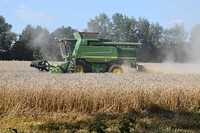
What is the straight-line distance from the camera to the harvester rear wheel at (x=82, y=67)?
21.5 meters

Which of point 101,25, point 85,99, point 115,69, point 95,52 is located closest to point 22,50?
point 101,25

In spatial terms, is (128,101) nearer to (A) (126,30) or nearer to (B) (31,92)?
(B) (31,92)

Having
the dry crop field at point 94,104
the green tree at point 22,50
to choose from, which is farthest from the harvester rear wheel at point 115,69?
the green tree at point 22,50

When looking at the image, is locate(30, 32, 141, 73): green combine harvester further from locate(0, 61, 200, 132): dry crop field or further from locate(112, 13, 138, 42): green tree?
locate(112, 13, 138, 42): green tree

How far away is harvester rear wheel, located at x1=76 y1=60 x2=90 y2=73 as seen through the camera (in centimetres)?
2152

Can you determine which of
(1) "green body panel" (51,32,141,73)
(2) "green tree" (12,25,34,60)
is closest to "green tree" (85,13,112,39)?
(2) "green tree" (12,25,34,60)

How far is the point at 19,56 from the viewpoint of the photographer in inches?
2085

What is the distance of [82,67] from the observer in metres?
21.5

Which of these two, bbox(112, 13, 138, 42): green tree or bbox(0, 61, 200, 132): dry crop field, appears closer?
bbox(0, 61, 200, 132): dry crop field

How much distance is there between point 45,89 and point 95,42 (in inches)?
447

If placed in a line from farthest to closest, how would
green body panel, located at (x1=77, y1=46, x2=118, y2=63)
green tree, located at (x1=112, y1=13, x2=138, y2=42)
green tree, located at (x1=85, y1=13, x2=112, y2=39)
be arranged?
green tree, located at (x1=112, y1=13, x2=138, y2=42), green tree, located at (x1=85, y1=13, x2=112, y2=39), green body panel, located at (x1=77, y1=46, x2=118, y2=63)

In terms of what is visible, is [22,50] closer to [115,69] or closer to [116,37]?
[116,37]

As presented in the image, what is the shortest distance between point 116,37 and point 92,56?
41962mm

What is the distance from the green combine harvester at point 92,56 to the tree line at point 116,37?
67.9ft
